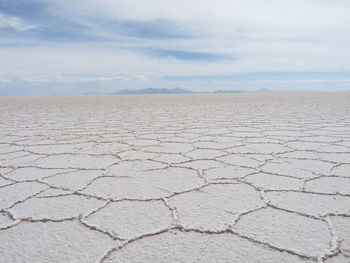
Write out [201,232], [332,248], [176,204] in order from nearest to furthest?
[332,248]
[201,232]
[176,204]

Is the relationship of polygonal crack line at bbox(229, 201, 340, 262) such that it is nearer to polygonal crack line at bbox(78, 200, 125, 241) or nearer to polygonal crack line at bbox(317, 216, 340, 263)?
polygonal crack line at bbox(317, 216, 340, 263)

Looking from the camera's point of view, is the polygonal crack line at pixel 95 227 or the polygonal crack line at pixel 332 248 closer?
the polygonal crack line at pixel 332 248

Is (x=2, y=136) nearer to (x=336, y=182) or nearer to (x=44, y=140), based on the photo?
(x=44, y=140)

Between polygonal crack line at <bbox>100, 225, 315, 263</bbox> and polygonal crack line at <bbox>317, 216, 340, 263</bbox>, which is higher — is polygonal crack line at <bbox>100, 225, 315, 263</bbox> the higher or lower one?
the lower one

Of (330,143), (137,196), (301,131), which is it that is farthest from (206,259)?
(301,131)

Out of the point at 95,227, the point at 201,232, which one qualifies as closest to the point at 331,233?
the point at 201,232

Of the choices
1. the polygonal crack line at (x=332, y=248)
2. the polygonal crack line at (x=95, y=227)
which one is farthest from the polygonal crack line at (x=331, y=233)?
the polygonal crack line at (x=95, y=227)

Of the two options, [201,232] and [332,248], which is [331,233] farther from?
[201,232]

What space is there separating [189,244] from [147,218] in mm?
215

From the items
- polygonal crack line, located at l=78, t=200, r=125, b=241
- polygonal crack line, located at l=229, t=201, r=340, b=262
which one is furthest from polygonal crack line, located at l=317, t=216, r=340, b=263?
polygonal crack line, located at l=78, t=200, r=125, b=241

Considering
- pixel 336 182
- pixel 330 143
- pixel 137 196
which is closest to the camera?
pixel 137 196

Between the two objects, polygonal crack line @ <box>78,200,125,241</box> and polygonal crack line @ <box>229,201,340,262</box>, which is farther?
polygonal crack line @ <box>78,200,125,241</box>

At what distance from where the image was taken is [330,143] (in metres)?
2.20

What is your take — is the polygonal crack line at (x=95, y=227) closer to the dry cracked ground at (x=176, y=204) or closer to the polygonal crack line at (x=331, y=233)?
the dry cracked ground at (x=176, y=204)
